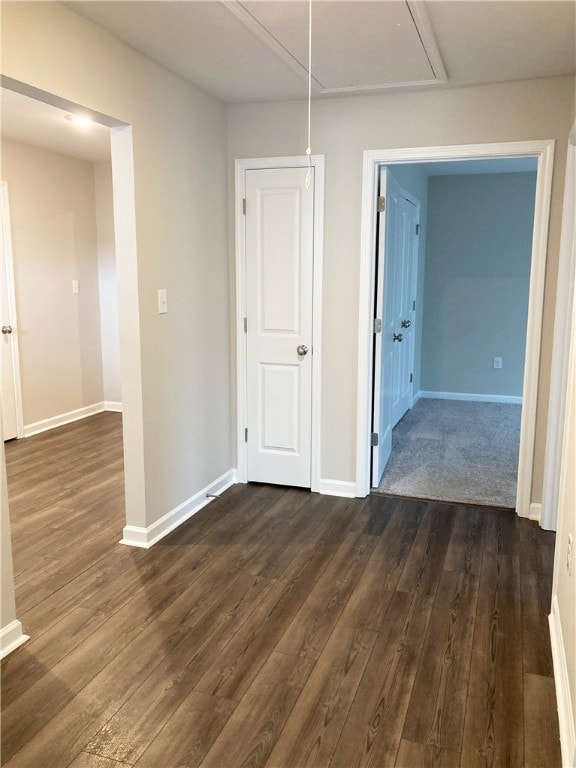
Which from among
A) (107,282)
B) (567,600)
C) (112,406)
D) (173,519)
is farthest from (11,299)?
(567,600)

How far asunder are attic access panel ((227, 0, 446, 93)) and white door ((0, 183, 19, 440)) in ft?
10.2

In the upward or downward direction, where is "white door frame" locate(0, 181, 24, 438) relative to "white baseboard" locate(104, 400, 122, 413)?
upward

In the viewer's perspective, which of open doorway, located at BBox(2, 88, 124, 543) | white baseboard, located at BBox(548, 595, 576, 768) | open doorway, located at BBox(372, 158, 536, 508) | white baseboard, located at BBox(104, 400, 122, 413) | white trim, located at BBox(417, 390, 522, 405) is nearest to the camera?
white baseboard, located at BBox(548, 595, 576, 768)

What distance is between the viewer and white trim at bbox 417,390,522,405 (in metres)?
6.91

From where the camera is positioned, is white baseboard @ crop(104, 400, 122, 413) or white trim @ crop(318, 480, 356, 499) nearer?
white trim @ crop(318, 480, 356, 499)

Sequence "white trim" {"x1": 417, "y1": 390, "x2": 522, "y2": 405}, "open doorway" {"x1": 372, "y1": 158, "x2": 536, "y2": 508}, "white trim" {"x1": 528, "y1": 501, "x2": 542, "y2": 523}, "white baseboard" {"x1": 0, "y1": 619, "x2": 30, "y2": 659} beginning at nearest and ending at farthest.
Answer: "white baseboard" {"x1": 0, "y1": 619, "x2": 30, "y2": 659}, "white trim" {"x1": 528, "y1": 501, "x2": 542, "y2": 523}, "open doorway" {"x1": 372, "y1": 158, "x2": 536, "y2": 508}, "white trim" {"x1": 417, "y1": 390, "x2": 522, "y2": 405}

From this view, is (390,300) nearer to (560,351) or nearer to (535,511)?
(560,351)

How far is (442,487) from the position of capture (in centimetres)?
414

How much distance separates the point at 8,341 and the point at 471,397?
4850 millimetres

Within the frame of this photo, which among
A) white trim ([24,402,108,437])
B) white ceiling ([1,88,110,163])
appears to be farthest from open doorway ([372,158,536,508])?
white trim ([24,402,108,437])

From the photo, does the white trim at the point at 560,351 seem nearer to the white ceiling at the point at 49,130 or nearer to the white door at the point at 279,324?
the white door at the point at 279,324

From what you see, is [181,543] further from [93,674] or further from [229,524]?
[93,674]

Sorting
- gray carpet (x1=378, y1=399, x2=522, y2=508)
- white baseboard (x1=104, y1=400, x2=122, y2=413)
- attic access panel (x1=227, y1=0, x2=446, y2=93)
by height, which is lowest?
gray carpet (x1=378, y1=399, x2=522, y2=508)

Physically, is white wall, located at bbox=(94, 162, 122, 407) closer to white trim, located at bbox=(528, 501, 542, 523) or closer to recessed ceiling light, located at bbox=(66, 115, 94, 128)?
recessed ceiling light, located at bbox=(66, 115, 94, 128)
